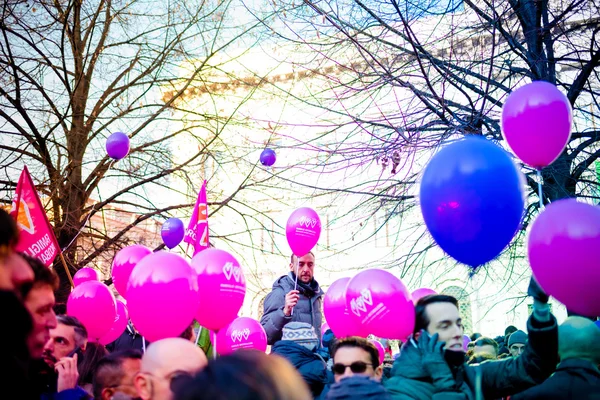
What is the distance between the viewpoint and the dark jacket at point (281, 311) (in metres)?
4.86

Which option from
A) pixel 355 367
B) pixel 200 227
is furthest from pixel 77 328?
pixel 200 227

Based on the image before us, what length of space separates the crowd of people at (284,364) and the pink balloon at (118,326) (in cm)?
146

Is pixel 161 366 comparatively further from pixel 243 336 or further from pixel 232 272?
pixel 243 336

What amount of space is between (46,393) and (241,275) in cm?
148

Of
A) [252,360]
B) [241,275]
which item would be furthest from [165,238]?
[252,360]

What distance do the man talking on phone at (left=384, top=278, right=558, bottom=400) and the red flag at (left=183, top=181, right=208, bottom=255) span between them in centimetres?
394

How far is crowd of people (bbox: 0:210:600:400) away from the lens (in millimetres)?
1253

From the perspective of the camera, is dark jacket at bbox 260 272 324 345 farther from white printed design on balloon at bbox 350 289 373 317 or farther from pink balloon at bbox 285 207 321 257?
white printed design on balloon at bbox 350 289 373 317

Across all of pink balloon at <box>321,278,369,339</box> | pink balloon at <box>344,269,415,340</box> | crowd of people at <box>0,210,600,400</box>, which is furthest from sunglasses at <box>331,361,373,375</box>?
pink balloon at <box>321,278,369,339</box>

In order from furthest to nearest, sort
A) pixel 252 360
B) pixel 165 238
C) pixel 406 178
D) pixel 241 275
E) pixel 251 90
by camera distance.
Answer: pixel 251 90 → pixel 165 238 → pixel 406 178 → pixel 241 275 → pixel 252 360

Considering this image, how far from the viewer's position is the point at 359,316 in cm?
354

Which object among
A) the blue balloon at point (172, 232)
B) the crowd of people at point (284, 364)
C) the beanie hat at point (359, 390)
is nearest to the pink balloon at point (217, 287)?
the crowd of people at point (284, 364)

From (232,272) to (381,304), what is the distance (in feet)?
3.80

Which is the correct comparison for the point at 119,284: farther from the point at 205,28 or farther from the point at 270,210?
the point at 205,28
